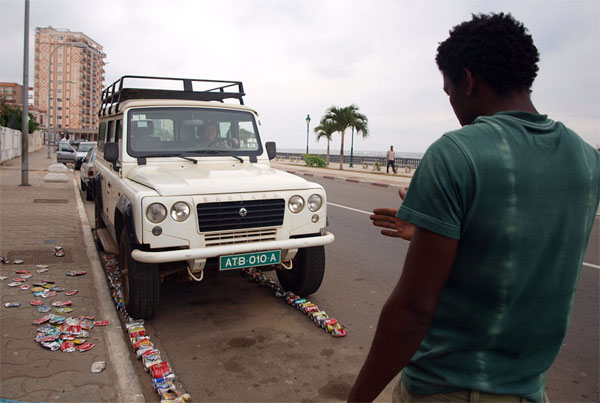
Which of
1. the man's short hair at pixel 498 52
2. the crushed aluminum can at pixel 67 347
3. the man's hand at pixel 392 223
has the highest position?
the man's short hair at pixel 498 52

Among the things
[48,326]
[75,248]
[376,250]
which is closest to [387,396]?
[48,326]

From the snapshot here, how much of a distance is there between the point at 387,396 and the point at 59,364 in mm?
2470

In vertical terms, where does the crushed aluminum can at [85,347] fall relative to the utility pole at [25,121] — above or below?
below

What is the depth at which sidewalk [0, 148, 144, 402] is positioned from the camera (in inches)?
133

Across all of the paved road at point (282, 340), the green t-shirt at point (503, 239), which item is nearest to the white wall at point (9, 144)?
the paved road at point (282, 340)

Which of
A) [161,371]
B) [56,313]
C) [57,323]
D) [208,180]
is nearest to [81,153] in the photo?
[56,313]

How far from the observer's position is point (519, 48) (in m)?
1.40

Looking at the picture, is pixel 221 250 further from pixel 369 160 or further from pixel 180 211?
pixel 369 160

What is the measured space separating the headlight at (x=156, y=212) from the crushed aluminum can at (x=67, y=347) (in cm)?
121

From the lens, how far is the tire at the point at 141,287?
4.40m

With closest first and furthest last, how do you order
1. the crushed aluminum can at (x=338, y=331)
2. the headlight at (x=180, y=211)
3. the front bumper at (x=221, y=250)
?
the front bumper at (x=221, y=250) → the headlight at (x=180, y=211) → the crushed aluminum can at (x=338, y=331)

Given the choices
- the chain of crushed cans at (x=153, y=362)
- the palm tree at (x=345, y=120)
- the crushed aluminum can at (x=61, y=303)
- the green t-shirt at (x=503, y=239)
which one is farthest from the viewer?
the palm tree at (x=345, y=120)

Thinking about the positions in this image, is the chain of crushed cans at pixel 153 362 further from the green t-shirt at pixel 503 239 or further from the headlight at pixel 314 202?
the green t-shirt at pixel 503 239

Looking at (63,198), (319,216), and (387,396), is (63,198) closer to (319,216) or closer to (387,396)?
(319,216)
